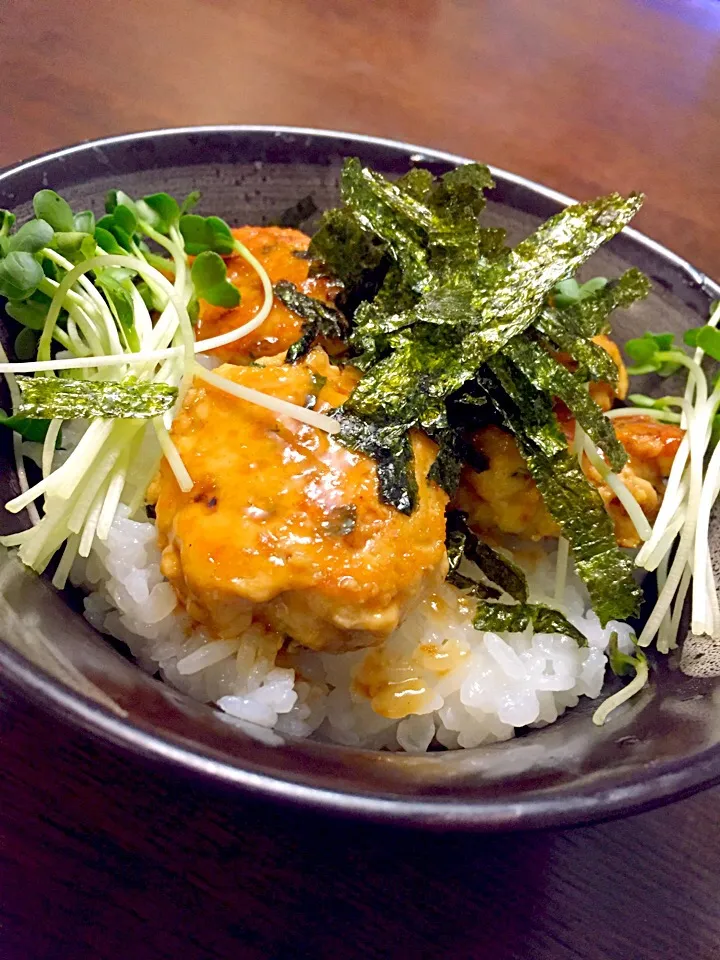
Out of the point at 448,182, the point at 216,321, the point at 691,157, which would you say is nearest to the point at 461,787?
the point at 216,321

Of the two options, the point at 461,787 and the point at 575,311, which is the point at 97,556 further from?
the point at 575,311

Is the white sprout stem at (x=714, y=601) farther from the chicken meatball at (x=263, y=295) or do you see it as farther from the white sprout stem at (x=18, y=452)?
the white sprout stem at (x=18, y=452)

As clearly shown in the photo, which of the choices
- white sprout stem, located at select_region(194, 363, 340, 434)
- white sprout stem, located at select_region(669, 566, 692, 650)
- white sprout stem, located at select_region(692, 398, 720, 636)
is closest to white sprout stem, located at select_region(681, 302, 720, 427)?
white sprout stem, located at select_region(692, 398, 720, 636)

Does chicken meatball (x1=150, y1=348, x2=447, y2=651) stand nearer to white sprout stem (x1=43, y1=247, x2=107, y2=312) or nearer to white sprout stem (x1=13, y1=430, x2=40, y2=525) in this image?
white sprout stem (x1=13, y1=430, x2=40, y2=525)

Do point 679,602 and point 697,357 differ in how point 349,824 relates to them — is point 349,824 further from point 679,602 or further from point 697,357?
point 697,357

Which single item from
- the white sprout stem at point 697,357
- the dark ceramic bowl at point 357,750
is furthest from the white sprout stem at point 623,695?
the white sprout stem at point 697,357
